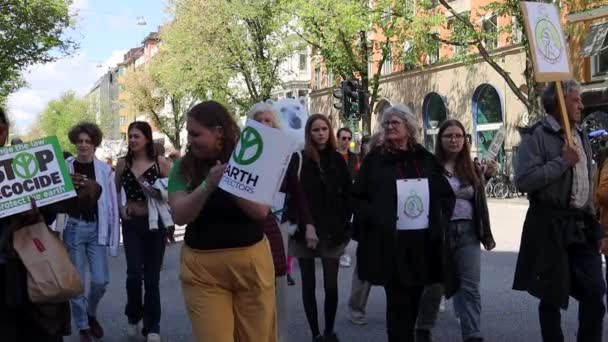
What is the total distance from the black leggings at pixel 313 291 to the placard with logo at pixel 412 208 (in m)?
1.57

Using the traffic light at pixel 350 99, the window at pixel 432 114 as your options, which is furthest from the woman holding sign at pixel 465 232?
the window at pixel 432 114

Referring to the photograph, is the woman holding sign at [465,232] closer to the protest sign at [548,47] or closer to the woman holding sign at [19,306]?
the protest sign at [548,47]

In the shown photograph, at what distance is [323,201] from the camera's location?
675 cm

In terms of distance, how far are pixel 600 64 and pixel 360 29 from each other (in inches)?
330

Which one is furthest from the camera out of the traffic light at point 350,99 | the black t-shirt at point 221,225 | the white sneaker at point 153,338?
the traffic light at point 350,99

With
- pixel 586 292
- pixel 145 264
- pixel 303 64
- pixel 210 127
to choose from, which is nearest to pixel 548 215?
pixel 586 292

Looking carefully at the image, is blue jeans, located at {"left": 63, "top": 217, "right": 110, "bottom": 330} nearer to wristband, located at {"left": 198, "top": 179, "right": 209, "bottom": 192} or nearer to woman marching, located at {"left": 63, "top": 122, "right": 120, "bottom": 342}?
woman marching, located at {"left": 63, "top": 122, "right": 120, "bottom": 342}

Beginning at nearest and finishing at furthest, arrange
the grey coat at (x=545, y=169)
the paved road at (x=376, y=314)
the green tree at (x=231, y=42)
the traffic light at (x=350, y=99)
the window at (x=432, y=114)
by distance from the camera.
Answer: the grey coat at (x=545, y=169)
the paved road at (x=376, y=314)
the traffic light at (x=350, y=99)
the window at (x=432, y=114)
the green tree at (x=231, y=42)

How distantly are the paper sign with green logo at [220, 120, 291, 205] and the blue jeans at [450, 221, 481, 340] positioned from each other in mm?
2909

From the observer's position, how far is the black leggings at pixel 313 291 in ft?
21.6

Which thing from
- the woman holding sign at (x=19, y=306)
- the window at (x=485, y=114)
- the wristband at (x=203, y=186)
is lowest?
the woman holding sign at (x=19, y=306)

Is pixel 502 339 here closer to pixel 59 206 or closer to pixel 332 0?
pixel 59 206

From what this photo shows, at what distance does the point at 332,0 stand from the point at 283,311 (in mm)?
26432

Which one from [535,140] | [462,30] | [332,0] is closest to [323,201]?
[535,140]
